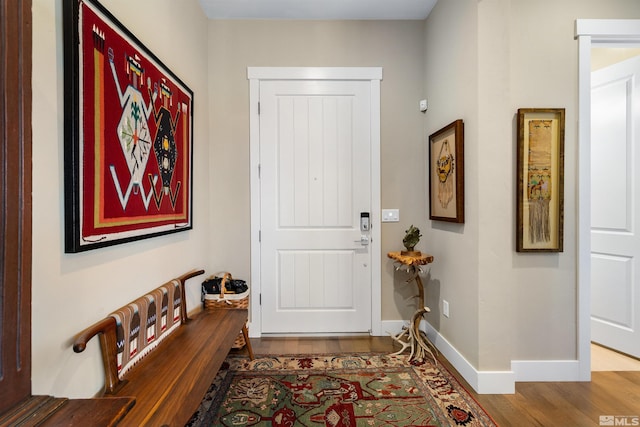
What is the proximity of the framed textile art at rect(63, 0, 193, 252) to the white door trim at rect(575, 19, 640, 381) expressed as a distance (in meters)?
2.64

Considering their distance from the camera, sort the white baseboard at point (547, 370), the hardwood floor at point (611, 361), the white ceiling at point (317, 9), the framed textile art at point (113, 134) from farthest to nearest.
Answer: the white ceiling at point (317, 9), the hardwood floor at point (611, 361), the white baseboard at point (547, 370), the framed textile art at point (113, 134)

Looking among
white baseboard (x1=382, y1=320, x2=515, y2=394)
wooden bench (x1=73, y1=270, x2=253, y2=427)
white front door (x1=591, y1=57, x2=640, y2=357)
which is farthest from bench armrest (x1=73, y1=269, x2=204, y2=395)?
white front door (x1=591, y1=57, x2=640, y2=357)

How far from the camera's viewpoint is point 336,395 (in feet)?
5.91

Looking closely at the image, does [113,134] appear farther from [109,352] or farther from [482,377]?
[482,377]

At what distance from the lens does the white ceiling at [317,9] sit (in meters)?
2.42

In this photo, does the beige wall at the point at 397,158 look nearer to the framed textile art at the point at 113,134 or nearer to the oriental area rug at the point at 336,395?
the framed textile art at the point at 113,134

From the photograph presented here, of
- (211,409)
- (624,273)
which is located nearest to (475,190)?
(624,273)

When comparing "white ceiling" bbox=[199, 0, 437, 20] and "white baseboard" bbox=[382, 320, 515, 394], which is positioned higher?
"white ceiling" bbox=[199, 0, 437, 20]

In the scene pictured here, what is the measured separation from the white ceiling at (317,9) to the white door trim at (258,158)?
44 centimetres

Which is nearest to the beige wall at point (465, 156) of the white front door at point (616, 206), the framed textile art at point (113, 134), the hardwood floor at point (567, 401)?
the hardwood floor at point (567, 401)

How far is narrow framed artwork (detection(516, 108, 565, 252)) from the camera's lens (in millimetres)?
1913

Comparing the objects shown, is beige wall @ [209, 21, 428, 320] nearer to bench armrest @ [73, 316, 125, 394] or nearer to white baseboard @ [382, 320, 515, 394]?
white baseboard @ [382, 320, 515, 394]

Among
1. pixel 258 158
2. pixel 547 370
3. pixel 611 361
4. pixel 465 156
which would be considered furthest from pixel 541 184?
pixel 258 158

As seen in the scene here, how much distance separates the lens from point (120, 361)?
1.30m
